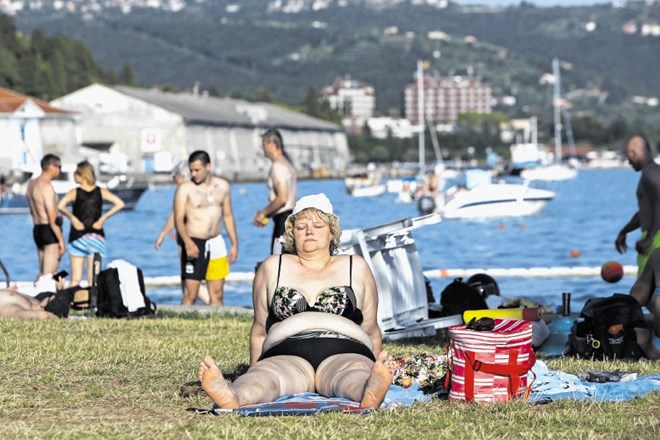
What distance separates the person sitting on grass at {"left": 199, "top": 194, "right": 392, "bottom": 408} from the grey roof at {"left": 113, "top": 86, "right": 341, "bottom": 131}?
10273 centimetres

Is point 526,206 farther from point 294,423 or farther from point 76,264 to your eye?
point 294,423

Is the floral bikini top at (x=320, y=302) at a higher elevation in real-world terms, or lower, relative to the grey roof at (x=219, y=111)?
lower

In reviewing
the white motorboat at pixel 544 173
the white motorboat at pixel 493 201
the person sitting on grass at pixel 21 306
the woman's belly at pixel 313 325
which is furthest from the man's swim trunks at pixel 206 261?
the white motorboat at pixel 544 173

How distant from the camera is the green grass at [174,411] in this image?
6320 mm

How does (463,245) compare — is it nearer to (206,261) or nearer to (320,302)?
(206,261)

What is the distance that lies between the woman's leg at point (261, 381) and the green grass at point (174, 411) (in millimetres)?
136

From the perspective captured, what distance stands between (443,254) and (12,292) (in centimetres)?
2446

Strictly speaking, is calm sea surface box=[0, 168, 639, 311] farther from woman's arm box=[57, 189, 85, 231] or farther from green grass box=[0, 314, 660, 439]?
green grass box=[0, 314, 660, 439]

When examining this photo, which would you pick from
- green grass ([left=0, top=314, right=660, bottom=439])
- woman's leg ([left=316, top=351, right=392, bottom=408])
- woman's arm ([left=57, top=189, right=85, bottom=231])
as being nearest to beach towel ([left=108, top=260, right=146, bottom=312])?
woman's arm ([left=57, top=189, right=85, bottom=231])

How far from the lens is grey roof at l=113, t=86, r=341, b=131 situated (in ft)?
373

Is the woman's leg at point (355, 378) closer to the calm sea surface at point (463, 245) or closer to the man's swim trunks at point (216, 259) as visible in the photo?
the man's swim trunks at point (216, 259)

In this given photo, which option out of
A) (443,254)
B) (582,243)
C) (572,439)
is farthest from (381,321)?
(582,243)

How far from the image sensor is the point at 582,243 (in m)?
42.2

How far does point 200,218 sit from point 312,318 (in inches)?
260
